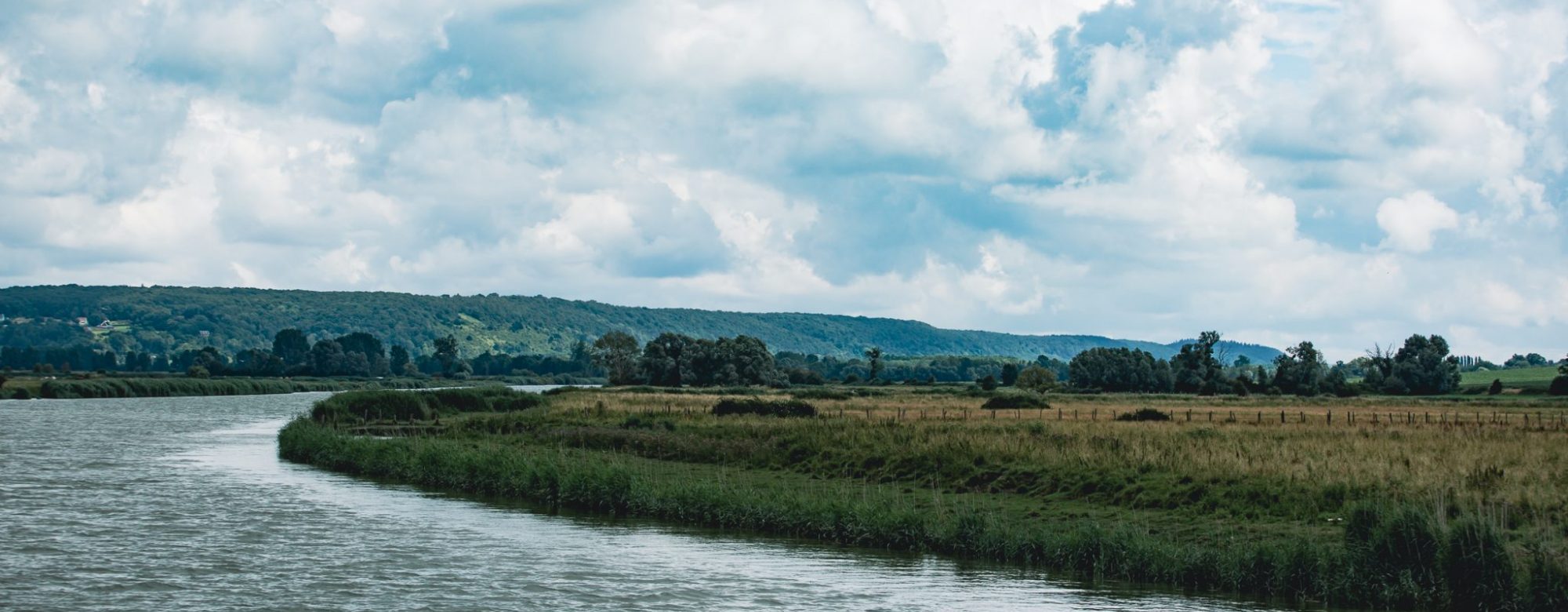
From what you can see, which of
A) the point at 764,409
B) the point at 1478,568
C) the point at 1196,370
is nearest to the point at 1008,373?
the point at 1196,370

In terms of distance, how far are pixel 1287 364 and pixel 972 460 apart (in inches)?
4799

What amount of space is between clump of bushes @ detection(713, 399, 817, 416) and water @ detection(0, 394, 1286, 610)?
3274 cm

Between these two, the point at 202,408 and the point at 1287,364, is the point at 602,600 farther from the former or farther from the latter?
the point at 1287,364

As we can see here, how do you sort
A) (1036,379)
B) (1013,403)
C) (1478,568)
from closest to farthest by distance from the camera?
(1478,568)
(1013,403)
(1036,379)

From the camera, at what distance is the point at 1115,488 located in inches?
1395

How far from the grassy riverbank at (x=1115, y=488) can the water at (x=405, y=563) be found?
1360mm

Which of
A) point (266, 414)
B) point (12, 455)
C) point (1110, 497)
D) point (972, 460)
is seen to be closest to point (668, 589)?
point (1110, 497)

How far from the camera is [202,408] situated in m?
120

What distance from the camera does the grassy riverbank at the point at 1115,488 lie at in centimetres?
2355

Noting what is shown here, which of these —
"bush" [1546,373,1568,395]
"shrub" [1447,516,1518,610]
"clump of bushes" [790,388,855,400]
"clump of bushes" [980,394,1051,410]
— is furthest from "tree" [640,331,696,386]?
"shrub" [1447,516,1518,610]

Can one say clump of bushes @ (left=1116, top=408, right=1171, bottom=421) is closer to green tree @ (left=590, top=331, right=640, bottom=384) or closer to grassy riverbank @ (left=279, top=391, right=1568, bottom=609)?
grassy riverbank @ (left=279, top=391, right=1568, bottom=609)

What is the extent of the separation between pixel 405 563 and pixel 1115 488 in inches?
690

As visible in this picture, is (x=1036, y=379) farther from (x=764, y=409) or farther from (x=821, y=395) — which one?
(x=764, y=409)

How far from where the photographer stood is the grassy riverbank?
23547 millimetres
